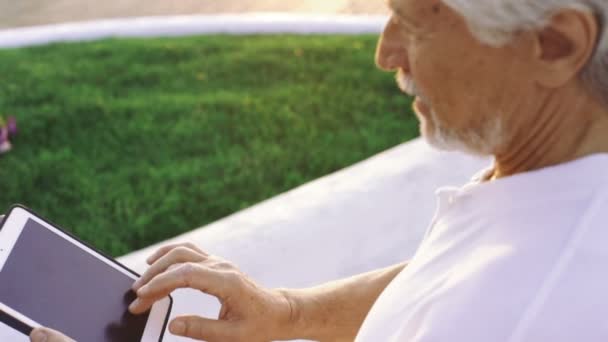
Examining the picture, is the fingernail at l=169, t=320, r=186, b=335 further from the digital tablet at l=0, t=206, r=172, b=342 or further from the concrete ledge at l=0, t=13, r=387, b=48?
the concrete ledge at l=0, t=13, r=387, b=48

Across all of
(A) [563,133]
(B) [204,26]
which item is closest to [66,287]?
(A) [563,133]

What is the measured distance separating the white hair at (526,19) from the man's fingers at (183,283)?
0.59m

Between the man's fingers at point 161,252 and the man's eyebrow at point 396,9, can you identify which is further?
the man's fingers at point 161,252

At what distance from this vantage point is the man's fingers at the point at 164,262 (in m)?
1.37

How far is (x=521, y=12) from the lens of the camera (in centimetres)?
103

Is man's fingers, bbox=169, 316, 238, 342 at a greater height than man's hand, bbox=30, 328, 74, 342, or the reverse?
man's hand, bbox=30, 328, 74, 342

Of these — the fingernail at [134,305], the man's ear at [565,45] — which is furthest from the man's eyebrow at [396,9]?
the fingernail at [134,305]

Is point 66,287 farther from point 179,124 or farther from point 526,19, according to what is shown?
point 179,124

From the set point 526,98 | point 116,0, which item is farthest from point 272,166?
point 116,0

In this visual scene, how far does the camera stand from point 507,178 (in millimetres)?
1149

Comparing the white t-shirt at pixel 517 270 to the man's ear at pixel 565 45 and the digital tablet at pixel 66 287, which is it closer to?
the man's ear at pixel 565 45

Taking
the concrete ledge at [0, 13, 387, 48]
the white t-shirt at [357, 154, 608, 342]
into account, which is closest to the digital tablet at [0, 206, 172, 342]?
the white t-shirt at [357, 154, 608, 342]

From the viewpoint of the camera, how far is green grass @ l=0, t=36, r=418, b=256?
3.28m

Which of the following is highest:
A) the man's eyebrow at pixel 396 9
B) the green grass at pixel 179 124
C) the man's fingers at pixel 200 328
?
the man's eyebrow at pixel 396 9
